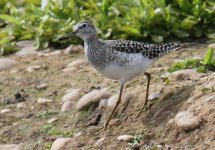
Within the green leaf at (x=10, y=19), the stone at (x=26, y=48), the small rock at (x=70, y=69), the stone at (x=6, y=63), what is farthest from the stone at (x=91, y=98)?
the green leaf at (x=10, y=19)

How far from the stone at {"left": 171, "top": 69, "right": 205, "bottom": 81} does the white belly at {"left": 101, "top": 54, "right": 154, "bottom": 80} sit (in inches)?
25.0

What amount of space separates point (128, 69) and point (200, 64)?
4.87ft

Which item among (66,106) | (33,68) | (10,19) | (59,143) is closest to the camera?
(59,143)

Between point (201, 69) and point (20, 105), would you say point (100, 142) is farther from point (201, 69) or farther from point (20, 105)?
point (20, 105)

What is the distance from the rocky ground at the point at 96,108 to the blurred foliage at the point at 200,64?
0.20 meters

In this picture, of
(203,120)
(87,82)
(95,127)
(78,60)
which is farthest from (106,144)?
(78,60)

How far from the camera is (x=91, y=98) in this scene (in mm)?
8859

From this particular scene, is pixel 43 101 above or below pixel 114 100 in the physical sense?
below

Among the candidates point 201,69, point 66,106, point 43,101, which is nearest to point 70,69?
point 43,101

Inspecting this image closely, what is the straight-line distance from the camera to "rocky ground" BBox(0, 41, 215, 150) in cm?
755

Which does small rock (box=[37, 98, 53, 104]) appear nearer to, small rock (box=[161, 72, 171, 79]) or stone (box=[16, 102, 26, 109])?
stone (box=[16, 102, 26, 109])

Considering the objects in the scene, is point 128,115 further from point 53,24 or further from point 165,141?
point 53,24

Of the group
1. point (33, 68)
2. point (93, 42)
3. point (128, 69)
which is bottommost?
point (33, 68)

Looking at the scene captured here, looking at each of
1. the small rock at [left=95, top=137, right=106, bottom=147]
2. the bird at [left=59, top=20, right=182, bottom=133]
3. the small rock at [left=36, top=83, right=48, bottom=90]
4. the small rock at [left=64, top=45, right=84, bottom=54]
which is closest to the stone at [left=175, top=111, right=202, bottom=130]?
the bird at [left=59, top=20, right=182, bottom=133]
